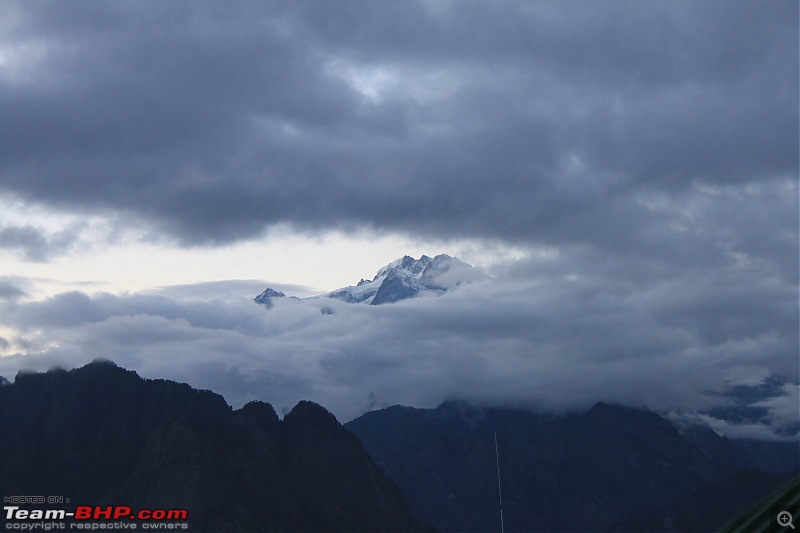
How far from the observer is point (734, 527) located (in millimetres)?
40062

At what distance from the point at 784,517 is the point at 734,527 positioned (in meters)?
2.09

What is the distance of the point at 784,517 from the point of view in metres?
39.8
